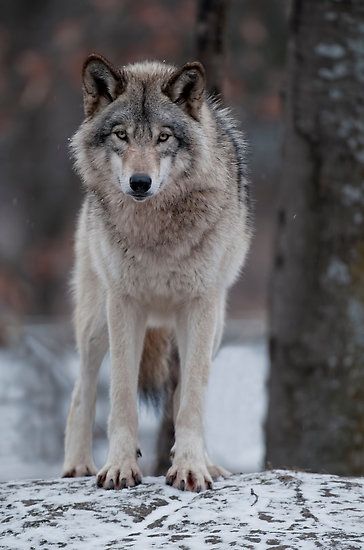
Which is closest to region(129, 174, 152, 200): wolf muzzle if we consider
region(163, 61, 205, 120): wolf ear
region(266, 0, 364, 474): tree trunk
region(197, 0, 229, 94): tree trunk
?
region(163, 61, 205, 120): wolf ear

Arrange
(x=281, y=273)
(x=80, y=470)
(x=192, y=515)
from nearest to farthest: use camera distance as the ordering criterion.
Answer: (x=192, y=515) < (x=80, y=470) < (x=281, y=273)

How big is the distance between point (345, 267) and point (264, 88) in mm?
8421

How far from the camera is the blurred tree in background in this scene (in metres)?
13.6

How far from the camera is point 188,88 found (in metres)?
4.58

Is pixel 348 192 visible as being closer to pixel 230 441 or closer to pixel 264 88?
pixel 230 441

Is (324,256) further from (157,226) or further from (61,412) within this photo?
(61,412)

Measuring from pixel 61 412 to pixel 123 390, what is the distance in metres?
4.00

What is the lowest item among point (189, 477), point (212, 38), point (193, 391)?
point (189, 477)

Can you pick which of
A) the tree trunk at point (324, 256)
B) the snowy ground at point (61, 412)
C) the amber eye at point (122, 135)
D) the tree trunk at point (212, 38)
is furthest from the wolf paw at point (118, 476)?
the snowy ground at point (61, 412)

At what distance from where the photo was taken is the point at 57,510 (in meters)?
3.84

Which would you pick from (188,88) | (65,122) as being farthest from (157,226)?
(65,122)

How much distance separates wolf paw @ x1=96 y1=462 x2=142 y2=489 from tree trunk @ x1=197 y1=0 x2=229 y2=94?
3.25 meters

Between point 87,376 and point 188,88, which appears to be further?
point 87,376

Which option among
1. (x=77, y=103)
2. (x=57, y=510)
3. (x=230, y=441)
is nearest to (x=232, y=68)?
(x=77, y=103)
